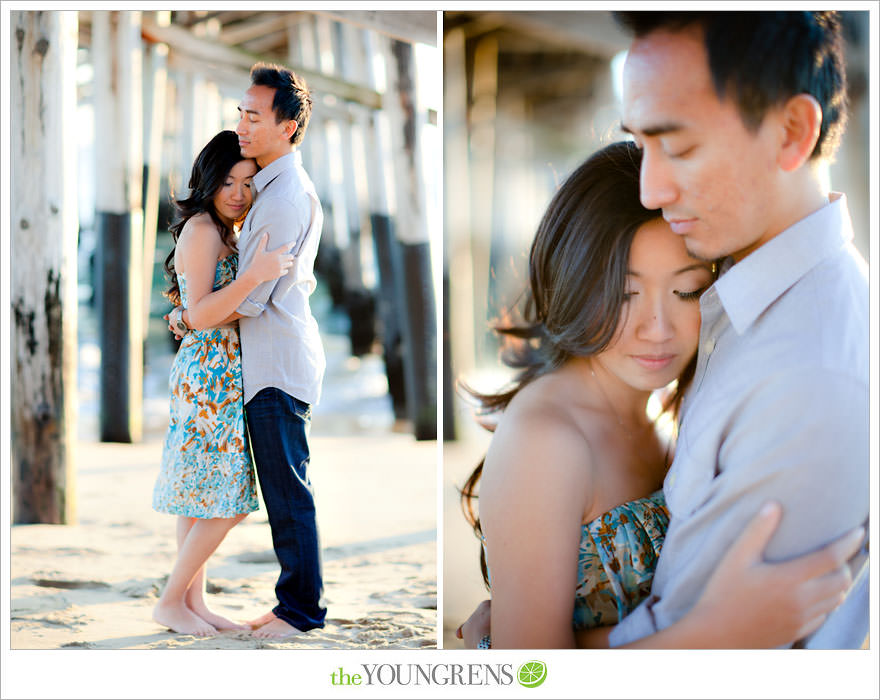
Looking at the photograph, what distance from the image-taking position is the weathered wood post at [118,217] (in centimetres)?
559

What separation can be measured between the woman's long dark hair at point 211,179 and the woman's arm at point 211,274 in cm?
5

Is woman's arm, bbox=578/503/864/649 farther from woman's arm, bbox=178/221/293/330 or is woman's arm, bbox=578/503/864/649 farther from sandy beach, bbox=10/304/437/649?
woman's arm, bbox=178/221/293/330

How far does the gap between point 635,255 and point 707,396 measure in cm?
36

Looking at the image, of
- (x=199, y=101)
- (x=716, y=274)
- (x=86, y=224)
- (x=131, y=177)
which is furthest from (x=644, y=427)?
(x=86, y=224)

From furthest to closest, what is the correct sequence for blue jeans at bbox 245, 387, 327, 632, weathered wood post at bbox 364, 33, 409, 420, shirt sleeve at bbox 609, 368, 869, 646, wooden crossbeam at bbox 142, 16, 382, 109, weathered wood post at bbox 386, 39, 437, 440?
weathered wood post at bbox 364, 33, 409, 420, wooden crossbeam at bbox 142, 16, 382, 109, weathered wood post at bbox 386, 39, 437, 440, blue jeans at bbox 245, 387, 327, 632, shirt sleeve at bbox 609, 368, 869, 646

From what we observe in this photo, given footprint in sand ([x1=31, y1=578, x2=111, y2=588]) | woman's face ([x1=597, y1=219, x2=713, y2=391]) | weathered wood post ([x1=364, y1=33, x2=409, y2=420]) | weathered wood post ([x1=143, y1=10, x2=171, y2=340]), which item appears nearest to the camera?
woman's face ([x1=597, y1=219, x2=713, y2=391])

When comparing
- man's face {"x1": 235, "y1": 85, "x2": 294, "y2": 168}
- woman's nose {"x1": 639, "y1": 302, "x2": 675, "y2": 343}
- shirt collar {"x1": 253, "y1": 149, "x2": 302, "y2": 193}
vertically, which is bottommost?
woman's nose {"x1": 639, "y1": 302, "x2": 675, "y2": 343}

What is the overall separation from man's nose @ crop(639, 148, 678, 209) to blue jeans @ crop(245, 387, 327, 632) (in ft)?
3.92

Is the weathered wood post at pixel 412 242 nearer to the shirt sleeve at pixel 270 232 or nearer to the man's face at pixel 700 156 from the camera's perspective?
the shirt sleeve at pixel 270 232

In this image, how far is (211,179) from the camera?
2.43m

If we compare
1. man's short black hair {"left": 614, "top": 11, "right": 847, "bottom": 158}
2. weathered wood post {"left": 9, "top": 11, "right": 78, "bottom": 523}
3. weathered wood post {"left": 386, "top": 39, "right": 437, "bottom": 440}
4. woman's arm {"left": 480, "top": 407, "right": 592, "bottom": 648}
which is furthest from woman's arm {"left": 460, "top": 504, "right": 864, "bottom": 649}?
weathered wood post {"left": 386, "top": 39, "right": 437, "bottom": 440}

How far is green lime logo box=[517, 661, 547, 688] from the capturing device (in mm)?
2158

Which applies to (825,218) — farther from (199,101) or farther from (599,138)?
(199,101)

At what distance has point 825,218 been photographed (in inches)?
71.3
